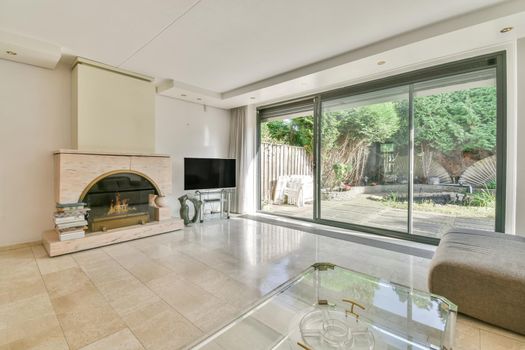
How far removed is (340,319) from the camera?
150 centimetres

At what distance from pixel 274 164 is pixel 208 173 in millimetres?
1702

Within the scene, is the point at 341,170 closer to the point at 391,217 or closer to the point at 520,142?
the point at 391,217

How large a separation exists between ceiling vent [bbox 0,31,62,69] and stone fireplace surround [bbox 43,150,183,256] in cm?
118

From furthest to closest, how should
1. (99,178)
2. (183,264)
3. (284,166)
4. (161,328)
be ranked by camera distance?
(284,166)
(99,178)
(183,264)
(161,328)

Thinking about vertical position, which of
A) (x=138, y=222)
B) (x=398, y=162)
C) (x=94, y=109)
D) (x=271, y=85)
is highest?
(x=271, y=85)

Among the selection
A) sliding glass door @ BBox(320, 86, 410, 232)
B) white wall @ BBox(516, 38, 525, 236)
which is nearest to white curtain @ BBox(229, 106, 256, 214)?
sliding glass door @ BBox(320, 86, 410, 232)

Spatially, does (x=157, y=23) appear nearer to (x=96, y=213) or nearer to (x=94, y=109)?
(x=94, y=109)

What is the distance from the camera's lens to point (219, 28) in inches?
101

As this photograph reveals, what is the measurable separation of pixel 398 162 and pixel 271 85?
→ 2.29 metres

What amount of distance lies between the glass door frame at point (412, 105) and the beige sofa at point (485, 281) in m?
1.16

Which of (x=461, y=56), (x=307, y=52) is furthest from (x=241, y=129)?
(x=461, y=56)

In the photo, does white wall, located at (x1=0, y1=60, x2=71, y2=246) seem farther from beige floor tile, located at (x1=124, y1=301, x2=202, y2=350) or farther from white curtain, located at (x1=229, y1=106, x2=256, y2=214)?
white curtain, located at (x1=229, y1=106, x2=256, y2=214)

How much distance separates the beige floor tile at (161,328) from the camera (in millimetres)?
1498

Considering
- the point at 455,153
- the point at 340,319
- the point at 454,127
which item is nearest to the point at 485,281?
the point at 340,319
